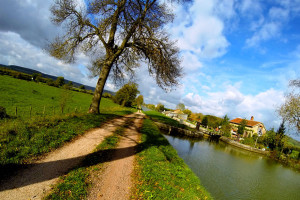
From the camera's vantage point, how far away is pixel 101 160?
Answer: 6203 mm

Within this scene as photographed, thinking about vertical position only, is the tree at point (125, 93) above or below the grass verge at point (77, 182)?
above

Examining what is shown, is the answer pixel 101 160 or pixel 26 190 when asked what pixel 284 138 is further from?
pixel 26 190

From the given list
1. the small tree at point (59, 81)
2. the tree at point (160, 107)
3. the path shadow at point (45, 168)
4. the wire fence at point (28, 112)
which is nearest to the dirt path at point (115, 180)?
the path shadow at point (45, 168)

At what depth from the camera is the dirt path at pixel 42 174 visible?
357 cm

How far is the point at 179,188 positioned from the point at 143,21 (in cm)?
1180

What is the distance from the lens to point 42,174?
4391 mm

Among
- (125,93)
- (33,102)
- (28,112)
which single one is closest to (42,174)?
(28,112)

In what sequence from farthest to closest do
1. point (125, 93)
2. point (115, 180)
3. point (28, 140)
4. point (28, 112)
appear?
point (125, 93) < point (28, 112) < point (28, 140) < point (115, 180)

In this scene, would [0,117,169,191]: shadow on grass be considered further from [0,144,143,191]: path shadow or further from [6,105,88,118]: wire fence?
[6,105,88,118]: wire fence

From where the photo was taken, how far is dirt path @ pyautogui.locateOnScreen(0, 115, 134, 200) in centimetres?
357

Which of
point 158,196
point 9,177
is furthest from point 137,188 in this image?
point 9,177

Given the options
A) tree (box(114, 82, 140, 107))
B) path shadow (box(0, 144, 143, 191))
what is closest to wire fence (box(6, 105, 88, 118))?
path shadow (box(0, 144, 143, 191))

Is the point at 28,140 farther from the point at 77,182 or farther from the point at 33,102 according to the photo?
the point at 33,102

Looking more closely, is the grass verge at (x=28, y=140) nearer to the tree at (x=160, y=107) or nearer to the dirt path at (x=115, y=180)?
the dirt path at (x=115, y=180)
